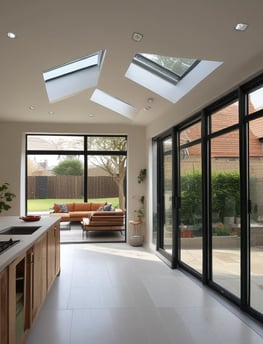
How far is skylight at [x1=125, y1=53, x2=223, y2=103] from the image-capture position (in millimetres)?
4515

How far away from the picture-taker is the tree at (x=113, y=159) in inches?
320

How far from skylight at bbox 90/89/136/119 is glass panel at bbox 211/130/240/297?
9.27 ft

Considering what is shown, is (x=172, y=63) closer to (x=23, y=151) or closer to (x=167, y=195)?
(x=167, y=195)

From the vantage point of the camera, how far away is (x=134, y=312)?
3479 millimetres

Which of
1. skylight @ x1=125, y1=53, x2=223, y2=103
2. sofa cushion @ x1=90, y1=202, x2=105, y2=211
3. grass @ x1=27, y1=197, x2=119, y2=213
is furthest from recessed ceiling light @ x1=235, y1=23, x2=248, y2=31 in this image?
sofa cushion @ x1=90, y1=202, x2=105, y2=211

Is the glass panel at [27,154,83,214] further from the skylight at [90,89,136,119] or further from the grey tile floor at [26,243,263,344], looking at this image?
the grey tile floor at [26,243,263,344]

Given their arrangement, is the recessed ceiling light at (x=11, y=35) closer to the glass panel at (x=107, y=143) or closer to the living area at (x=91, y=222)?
the glass panel at (x=107, y=143)

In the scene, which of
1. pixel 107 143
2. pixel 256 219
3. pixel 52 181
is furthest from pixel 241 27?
pixel 52 181

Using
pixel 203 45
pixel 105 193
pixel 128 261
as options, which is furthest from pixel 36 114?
pixel 203 45

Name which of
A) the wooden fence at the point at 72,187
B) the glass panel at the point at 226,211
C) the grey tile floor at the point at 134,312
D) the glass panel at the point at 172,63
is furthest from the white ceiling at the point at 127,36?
the wooden fence at the point at 72,187

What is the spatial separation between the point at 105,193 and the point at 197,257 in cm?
419

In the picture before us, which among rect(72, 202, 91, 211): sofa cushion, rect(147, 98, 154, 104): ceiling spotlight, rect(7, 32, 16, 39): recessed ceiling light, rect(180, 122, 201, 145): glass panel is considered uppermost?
rect(7, 32, 16, 39): recessed ceiling light

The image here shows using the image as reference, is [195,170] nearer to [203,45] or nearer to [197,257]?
[197,257]

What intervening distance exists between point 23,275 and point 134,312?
1461mm
